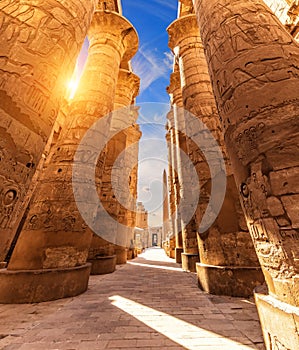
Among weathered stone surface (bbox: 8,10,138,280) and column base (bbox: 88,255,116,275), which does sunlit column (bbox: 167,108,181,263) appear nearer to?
column base (bbox: 88,255,116,275)

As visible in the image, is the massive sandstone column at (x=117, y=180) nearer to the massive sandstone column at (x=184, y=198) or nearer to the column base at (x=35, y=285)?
the massive sandstone column at (x=184, y=198)

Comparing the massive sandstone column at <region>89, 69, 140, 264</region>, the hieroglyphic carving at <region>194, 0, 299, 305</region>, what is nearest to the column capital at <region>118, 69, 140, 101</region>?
the massive sandstone column at <region>89, 69, 140, 264</region>

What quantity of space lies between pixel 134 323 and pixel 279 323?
5.43 ft

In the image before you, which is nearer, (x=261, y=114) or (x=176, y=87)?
(x=261, y=114)

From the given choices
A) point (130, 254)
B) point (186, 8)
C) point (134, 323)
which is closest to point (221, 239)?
point (134, 323)

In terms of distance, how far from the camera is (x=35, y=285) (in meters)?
2.95

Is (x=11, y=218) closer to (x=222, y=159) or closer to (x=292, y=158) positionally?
(x=292, y=158)

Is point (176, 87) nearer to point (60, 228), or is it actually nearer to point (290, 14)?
point (290, 14)

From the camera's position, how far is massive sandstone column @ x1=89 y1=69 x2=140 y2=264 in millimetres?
6402

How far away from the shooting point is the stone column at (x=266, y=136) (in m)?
1.38

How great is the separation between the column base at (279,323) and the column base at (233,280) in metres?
1.69

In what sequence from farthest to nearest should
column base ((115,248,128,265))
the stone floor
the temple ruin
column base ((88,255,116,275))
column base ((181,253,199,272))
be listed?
1. column base ((115,248,128,265))
2. column base ((181,253,199,272))
3. column base ((88,255,116,275))
4. the stone floor
5. the temple ruin

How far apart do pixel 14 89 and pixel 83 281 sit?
3.48 metres

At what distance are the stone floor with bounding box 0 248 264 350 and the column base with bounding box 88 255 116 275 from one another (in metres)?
2.49
